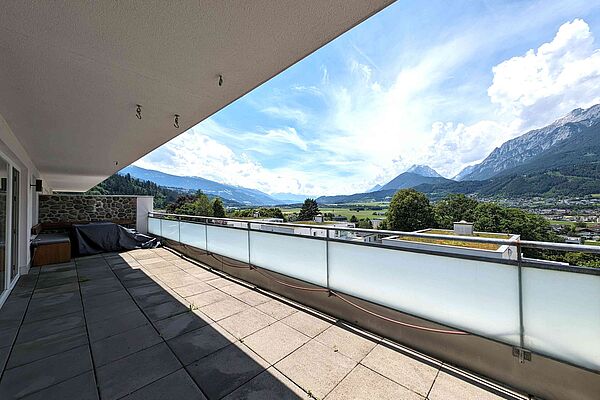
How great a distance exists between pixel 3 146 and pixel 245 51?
410cm

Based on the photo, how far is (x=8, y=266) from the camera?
3.84 metres

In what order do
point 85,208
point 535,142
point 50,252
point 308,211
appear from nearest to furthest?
point 50,252 → point 85,208 → point 308,211 → point 535,142

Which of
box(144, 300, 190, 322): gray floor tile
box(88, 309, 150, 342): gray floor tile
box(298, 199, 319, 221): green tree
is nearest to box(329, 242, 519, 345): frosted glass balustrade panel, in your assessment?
box(144, 300, 190, 322): gray floor tile

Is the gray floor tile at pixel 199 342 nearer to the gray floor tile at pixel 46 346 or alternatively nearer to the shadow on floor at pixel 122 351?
the shadow on floor at pixel 122 351

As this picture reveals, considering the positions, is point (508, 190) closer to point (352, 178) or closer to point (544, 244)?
point (544, 244)

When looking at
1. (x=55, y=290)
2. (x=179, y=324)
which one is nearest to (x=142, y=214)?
(x=55, y=290)

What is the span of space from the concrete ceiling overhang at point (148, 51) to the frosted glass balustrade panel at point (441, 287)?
197 centimetres

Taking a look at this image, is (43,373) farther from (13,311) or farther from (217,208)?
(217,208)

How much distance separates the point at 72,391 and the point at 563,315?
3.43 meters

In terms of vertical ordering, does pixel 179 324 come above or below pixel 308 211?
above

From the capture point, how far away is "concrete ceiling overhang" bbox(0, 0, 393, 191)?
1482mm

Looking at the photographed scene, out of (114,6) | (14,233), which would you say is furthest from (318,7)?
Result: (14,233)

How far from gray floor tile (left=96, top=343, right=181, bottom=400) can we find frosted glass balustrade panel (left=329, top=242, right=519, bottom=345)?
183 centimetres

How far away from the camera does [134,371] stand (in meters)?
1.96
